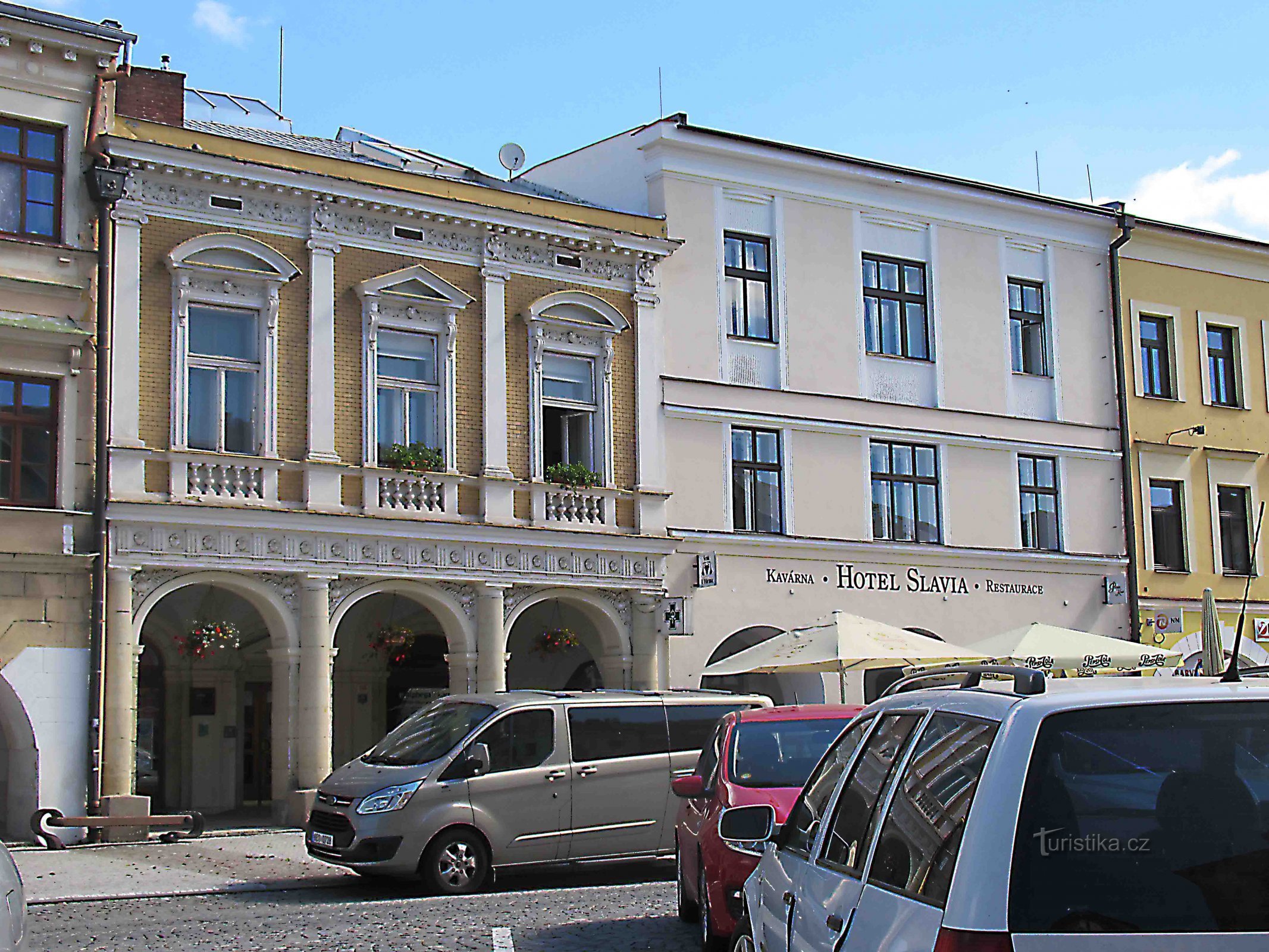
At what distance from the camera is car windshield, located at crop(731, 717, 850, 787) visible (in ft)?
39.6

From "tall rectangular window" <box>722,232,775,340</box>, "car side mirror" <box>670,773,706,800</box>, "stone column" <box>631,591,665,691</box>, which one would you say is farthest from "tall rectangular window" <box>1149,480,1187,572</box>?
"car side mirror" <box>670,773,706,800</box>

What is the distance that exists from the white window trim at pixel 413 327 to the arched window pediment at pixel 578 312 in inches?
47.4

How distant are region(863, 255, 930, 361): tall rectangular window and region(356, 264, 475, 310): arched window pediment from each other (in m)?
7.96

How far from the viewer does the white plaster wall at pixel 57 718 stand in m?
19.8

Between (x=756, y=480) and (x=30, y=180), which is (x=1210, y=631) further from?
(x=30, y=180)

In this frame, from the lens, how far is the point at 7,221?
20.4m

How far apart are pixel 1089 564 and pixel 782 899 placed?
25342 mm

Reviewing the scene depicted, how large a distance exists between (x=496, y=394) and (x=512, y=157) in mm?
7423

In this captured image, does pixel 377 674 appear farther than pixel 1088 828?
Yes

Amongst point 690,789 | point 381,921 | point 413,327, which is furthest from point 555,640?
point 690,789

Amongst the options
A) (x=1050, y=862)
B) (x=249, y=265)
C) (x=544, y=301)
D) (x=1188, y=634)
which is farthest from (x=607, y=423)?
(x=1050, y=862)

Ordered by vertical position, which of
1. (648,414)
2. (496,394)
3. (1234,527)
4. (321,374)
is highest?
(321,374)

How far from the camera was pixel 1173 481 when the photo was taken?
1233 inches

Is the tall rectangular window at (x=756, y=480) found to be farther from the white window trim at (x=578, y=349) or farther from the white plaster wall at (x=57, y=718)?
the white plaster wall at (x=57, y=718)
